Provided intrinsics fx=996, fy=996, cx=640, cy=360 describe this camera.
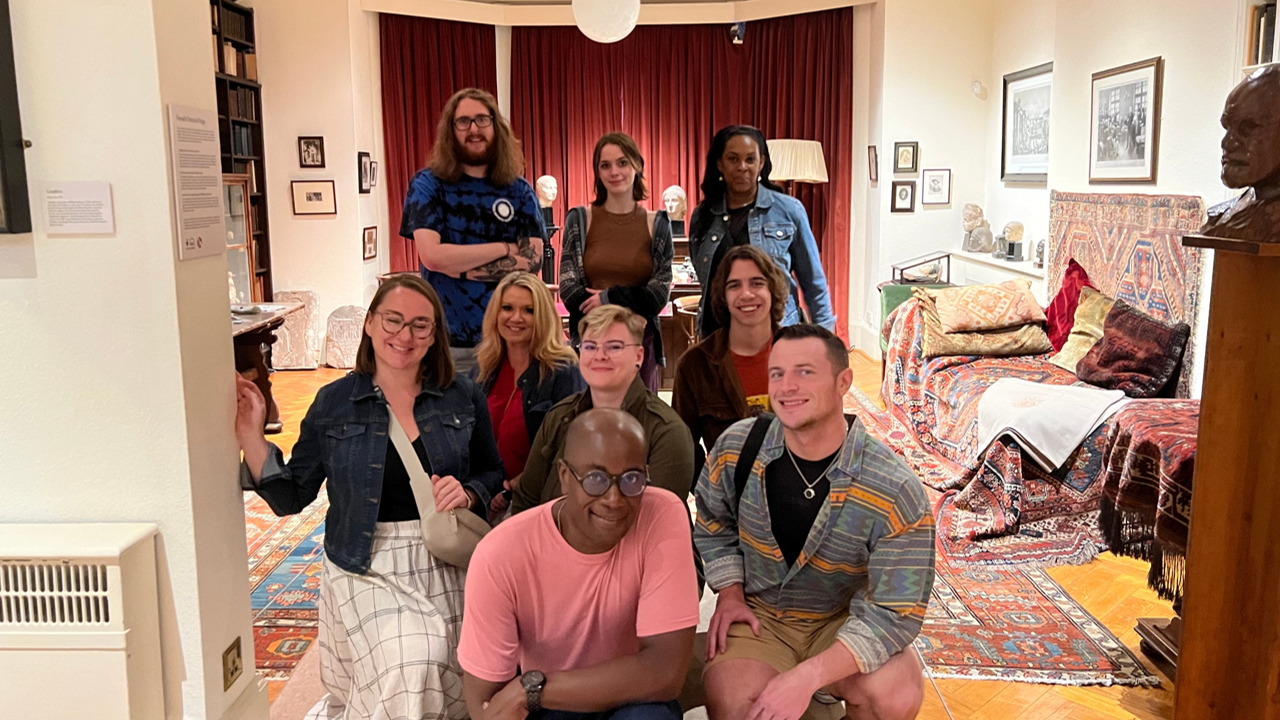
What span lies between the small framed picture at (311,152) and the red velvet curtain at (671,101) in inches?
76.3

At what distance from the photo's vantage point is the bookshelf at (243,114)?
7.54m

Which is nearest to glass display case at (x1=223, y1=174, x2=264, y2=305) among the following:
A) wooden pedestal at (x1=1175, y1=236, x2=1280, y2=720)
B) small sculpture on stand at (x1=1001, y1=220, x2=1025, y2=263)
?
small sculpture on stand at (x1=1001, y1=220, x2=1025, y2=263)

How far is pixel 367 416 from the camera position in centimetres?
247

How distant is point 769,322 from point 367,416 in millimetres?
1215

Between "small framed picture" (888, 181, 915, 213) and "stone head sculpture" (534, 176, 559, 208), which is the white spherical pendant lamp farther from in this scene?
"small framed picture" (888, 181, 915, 213)

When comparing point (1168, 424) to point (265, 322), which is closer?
point (1168, 424)

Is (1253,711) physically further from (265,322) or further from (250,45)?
(250,45)

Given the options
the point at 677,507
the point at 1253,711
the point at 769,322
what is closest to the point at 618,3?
the point at 769,322

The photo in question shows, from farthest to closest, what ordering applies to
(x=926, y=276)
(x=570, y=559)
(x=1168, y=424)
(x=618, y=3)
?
(x=926, y=276) → (x=618, y=3) → (x=1168, y=424) → (x=570, y=559)

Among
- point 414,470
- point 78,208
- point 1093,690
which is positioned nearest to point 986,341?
point 1093,690

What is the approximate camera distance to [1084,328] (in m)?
5.18

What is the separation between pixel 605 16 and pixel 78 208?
4146 millimetres

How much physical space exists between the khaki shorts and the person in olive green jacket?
0.41m

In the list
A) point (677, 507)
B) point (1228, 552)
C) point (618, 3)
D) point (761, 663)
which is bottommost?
point (761, 663)
